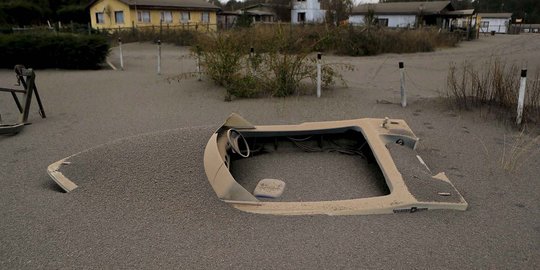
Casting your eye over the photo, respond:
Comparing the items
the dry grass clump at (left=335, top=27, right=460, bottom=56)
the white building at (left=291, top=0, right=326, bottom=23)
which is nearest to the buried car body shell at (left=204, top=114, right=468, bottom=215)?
the dry grass clump at (left=335, top=27, right=460, bottom=56)

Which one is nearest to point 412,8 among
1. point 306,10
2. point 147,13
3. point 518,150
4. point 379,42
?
point 306,10

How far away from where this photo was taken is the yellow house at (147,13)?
37250 millimetres

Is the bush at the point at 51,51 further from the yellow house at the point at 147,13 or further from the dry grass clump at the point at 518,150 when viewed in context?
the yellow house at the point at 147,13

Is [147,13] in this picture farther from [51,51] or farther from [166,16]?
[51,51]

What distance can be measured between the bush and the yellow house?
790 inches

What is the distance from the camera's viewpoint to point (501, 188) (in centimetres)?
445

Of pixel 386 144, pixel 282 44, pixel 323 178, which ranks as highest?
pixel 282 44

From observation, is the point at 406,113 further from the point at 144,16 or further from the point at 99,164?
the point at 144,16

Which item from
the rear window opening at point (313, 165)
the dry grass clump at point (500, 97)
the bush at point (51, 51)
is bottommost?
the rear window opening at point (313, 165)

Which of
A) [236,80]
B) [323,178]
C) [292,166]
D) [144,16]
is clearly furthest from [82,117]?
[144,16]

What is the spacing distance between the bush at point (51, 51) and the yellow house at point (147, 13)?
2006 centimetres

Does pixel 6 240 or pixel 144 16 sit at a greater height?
pixel 144 16

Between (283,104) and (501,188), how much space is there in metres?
5.12

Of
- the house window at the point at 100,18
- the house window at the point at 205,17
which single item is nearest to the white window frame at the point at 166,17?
the house window at the point at 205,17
